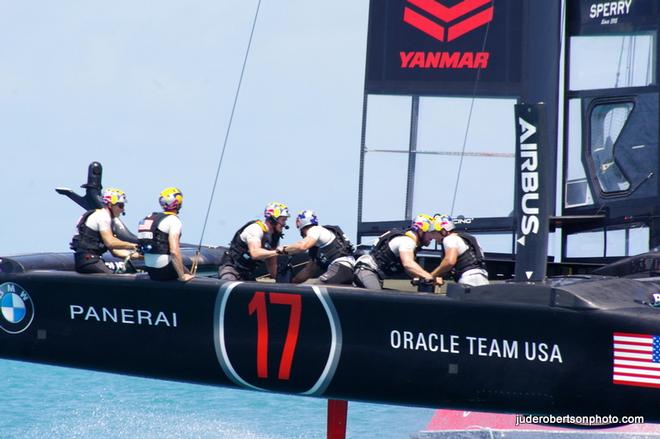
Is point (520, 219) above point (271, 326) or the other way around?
above

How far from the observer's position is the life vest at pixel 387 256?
859 cm

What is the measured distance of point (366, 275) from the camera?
856 cm

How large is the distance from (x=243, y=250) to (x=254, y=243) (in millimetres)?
145

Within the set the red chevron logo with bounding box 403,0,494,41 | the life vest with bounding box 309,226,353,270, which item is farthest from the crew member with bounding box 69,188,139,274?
the red chevron logo with bounding box 403,0,494,41

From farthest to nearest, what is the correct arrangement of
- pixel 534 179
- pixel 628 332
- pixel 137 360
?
pixel 137 360 < pixel 534 179 < pixel 628 332

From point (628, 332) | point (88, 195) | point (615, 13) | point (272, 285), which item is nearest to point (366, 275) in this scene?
point (272, 285)

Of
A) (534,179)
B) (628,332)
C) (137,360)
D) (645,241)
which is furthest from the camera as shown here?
(645,241)

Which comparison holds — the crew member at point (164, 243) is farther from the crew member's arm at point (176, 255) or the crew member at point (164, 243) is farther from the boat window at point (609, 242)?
the boat window at point (609, 242)

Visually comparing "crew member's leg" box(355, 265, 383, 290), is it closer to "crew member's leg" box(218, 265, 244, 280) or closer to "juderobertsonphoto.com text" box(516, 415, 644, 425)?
"crew member's leg" box(218, 265, 244, 280)

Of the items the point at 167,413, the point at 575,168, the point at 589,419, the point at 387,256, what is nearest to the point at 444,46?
the point at 575,168

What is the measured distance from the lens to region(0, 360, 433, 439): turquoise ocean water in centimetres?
1577

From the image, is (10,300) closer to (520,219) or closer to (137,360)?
(137,360)

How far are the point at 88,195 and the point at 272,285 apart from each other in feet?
8.36

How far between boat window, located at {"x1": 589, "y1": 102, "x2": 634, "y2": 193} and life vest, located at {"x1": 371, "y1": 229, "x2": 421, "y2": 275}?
2.31m
